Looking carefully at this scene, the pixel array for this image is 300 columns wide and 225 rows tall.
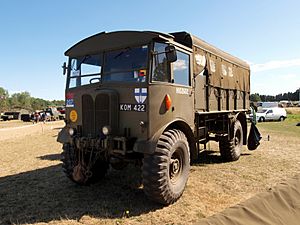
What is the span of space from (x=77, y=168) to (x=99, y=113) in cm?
117

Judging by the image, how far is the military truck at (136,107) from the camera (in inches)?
194

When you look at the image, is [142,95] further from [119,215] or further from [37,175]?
[37,175]

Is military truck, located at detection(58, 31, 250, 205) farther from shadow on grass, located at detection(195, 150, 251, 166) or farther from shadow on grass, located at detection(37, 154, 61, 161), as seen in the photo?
shadow on grass, located at detection(37, 154, 61, 161)

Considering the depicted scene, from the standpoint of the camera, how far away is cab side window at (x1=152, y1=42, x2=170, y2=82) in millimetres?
5093

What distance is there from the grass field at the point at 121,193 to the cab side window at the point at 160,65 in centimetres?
227

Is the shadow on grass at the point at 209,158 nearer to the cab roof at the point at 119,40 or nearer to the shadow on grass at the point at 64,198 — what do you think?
the shadow on grass at the point at 64,198

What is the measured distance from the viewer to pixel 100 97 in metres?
5.35

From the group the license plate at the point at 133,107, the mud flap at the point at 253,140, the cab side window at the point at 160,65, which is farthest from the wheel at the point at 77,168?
the mud flap at the point at 253,140

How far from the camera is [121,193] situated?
5.73 metres

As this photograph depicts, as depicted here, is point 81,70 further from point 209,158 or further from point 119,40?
point 209,158

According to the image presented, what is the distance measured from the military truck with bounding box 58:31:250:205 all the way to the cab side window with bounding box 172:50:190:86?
21 mm

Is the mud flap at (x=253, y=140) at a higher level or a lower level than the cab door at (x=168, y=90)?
lower

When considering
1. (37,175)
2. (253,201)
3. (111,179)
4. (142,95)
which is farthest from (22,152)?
(253,201)

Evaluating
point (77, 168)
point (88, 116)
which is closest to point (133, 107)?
point (88, 116)
